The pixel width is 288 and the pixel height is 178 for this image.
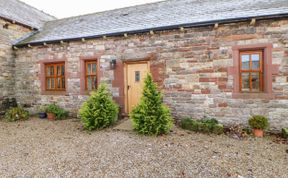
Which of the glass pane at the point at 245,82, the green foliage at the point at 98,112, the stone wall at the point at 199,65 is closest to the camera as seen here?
the stone wall at the point at 199,65

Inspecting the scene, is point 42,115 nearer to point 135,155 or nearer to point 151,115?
point 151,115

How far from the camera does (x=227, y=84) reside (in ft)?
18.2

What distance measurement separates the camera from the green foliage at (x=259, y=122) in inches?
192

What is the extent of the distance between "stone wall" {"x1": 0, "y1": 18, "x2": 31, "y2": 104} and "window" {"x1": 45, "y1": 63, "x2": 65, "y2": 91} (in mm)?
1751

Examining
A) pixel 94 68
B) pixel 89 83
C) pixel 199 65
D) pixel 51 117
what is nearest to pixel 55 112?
pixel 51 117

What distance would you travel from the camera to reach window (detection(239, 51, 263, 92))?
211 inches

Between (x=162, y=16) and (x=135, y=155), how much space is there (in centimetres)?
561

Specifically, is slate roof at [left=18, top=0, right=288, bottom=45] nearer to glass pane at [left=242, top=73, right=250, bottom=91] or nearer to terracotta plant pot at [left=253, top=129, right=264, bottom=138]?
glass pane at [left=242, top=73, right=250, bottom=91]

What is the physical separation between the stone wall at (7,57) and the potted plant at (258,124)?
9749 mm

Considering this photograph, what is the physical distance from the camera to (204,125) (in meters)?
5.33

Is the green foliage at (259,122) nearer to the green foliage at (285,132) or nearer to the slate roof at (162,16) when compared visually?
the green foliage at (285,132)

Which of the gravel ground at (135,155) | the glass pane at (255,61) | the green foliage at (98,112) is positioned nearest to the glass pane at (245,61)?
the glass pane at (255,61)

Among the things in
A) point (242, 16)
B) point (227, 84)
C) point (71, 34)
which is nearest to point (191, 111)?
point (227, 84)

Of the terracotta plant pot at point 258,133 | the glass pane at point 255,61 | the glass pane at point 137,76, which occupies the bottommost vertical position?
the terracotta plant pot at point 258,133
